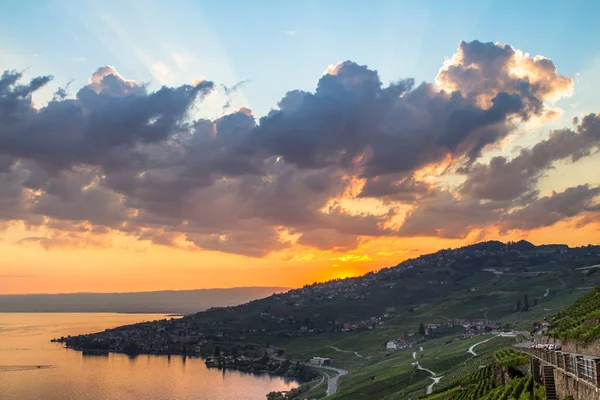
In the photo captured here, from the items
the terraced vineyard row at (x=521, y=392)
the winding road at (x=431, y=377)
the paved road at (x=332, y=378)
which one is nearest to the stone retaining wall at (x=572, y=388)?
the terraced vineyard row at (x=521, y=392)

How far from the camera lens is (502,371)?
169 feet

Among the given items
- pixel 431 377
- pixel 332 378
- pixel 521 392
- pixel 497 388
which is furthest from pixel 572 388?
pixel 332 378

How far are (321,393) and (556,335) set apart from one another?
9336 centimetres

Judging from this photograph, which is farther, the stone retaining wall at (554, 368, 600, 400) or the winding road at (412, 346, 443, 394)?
the winding road at (412, 346, 443, 394)

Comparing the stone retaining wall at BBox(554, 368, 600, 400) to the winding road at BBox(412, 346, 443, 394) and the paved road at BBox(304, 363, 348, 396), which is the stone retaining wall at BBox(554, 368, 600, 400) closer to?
the winding road at BBox(412, 346, 443, 394)

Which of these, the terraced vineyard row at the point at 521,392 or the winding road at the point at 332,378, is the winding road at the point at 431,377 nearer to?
the winding road at the point at 332,378

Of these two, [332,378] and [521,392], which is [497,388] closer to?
[521,392]

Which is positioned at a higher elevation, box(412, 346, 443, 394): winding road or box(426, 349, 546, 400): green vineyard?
box(426, 349, 546, 400): green vineyard

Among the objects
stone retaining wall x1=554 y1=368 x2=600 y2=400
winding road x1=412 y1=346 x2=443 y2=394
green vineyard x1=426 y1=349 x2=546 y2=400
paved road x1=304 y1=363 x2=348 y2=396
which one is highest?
stone retaining wall x1=554 y1=368 x2=600 y2=400

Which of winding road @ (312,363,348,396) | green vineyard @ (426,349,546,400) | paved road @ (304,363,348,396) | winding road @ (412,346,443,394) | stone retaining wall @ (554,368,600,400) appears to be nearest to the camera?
stone retaining wall @ (554,368,600,400)

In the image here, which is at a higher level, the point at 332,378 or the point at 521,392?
the point at 521,392

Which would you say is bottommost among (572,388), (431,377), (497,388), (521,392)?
(431,377)

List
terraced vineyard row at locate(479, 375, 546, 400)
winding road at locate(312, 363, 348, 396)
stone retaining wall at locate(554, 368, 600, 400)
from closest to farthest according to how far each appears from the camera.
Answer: stone retaining wall at locate(554, 368, 600, 400) < terraced vineyard row at locate(479, 375, 546, 400) < winding road at locate(312, 363, 348, 396)

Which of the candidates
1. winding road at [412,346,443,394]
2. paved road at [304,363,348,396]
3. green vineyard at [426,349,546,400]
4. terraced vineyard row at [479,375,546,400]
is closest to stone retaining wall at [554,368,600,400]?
terraced vineyard row at [479,375,546,400]
